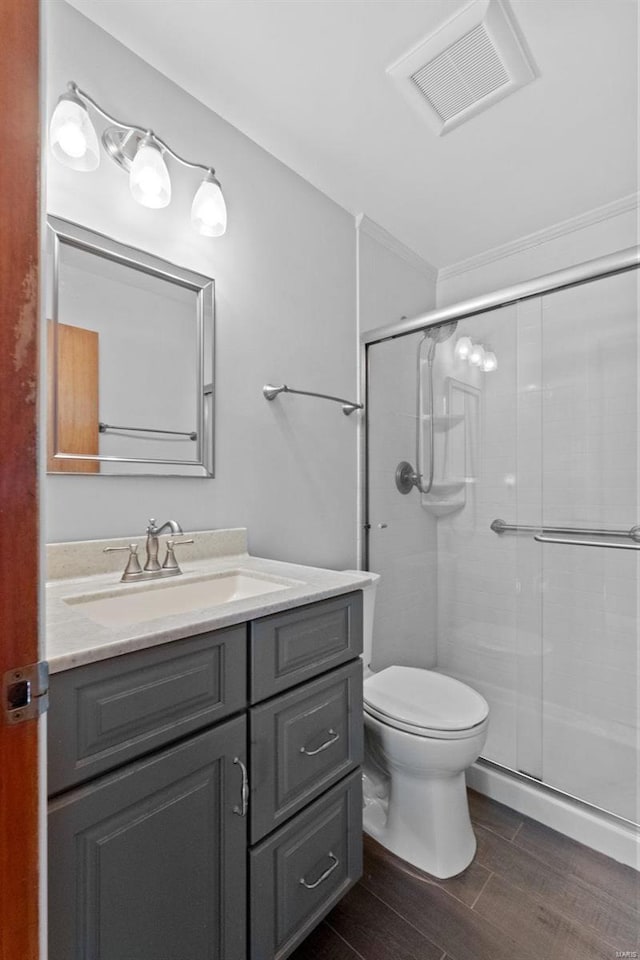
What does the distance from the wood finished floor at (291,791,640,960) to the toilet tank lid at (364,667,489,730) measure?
47 centimetres

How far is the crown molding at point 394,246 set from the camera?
2117mm

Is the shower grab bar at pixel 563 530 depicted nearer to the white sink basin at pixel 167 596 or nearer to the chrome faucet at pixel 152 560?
the white sink basin at pixel 167 596

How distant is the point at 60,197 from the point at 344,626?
1.31m

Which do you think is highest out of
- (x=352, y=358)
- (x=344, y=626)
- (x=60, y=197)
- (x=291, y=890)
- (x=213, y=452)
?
(x=60, y=197)

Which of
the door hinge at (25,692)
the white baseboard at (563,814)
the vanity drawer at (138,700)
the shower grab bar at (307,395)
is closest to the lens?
the door hinge at (25,692)

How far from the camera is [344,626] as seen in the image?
3.82 feet

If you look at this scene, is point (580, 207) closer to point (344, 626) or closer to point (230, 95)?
point (230, 95)

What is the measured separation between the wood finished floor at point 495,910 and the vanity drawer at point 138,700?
879 mm

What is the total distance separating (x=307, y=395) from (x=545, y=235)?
1.46 m

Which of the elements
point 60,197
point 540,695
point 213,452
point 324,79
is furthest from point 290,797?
point 324,79

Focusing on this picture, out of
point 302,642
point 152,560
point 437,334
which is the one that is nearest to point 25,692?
point 302,642

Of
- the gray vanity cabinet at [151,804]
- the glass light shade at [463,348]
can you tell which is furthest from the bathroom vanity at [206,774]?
the glass light shade at [463,348]

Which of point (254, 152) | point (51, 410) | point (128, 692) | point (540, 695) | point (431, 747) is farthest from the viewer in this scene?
point (540, 695)

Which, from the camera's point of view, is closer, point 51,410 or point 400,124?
point 51,410
